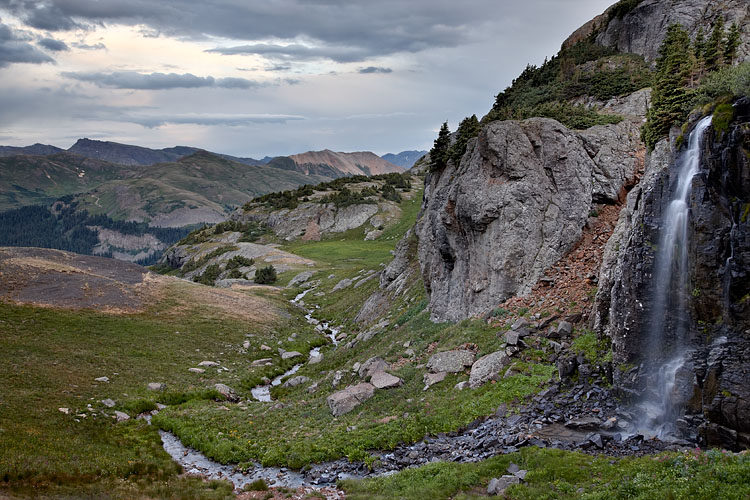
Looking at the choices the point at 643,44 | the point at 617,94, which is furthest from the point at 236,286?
the point at 643,44

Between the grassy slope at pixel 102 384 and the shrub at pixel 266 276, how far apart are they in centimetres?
2757

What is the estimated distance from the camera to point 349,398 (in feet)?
88.4

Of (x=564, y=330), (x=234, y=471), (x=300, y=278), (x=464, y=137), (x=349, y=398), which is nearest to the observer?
(x=234, y=471)

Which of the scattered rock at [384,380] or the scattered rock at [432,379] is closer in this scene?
the scattered rock at [432,379]

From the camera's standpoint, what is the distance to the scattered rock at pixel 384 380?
26.9 metres

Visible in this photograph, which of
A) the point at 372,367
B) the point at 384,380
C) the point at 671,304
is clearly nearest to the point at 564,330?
the point at 671,304

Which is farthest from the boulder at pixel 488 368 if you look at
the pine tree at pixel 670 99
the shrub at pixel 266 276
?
the shrub at pixel 266 276

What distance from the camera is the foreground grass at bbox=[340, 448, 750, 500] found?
41.4 ft

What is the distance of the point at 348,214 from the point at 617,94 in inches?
3444

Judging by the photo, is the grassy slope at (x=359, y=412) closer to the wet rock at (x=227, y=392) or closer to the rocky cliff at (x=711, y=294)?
the wet rock at (x=227, y=392)

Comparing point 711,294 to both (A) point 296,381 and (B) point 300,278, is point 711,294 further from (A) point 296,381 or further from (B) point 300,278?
(B) point 300,278

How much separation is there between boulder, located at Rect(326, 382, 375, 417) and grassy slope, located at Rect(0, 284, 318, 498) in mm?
7786

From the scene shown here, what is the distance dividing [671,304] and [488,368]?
9754mm

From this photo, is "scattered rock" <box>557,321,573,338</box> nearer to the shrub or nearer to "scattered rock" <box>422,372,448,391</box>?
"scattered rock" <box>422,372,448,391</box>
